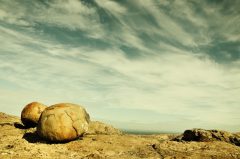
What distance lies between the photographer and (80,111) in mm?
13234

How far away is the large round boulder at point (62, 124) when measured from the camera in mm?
12172

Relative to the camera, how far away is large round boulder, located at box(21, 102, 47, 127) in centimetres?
1589

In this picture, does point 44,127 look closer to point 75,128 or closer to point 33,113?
point 75,128

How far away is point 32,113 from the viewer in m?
15.9

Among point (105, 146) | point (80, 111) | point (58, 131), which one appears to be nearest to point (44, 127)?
point (58, 131)

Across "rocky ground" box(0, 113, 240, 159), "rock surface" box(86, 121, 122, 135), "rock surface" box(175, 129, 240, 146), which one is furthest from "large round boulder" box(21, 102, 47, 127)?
"rock surface" box(175, 129, 240, 146)

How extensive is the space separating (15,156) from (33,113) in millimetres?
5961

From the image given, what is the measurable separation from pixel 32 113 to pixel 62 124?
463 centimetres

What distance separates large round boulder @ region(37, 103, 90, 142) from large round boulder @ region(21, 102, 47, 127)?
3326 millimetres

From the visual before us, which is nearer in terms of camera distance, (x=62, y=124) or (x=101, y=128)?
(x=62, y=124)

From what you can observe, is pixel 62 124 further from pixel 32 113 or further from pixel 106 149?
pixel 32 113

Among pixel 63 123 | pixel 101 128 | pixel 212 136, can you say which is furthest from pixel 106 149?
pixel 101 128

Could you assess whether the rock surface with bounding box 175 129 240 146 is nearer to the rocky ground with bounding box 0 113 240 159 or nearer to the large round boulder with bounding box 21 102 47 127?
the rocky ground with bounding box 0 113 240 159

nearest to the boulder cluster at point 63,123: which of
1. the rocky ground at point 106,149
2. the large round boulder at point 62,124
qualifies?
the large round boulder at point 62,124
